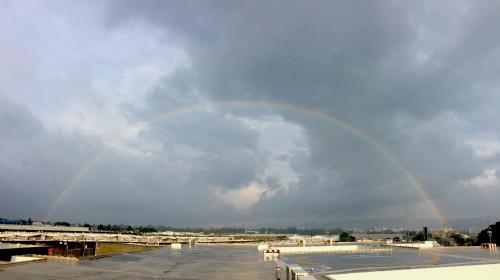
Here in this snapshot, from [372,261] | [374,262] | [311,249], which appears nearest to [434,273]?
[374,262]

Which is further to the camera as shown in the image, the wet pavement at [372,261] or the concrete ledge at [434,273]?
the wet pavement at [372,261]

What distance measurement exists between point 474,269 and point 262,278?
950 inches

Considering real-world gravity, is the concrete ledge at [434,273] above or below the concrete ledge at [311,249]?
above

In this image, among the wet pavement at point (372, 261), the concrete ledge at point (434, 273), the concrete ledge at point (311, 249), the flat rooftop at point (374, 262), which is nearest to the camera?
the concrete ledge at point (434, 273)

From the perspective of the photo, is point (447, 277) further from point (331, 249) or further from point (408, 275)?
point (331, 249)

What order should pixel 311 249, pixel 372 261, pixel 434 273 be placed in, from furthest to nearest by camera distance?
1. pixel 311 249
2. pixel 372 261
3. pixel 434 273

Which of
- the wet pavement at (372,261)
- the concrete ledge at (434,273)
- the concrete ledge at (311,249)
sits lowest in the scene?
the concrete ledge at (311,249)

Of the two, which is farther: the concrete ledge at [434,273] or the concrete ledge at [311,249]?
the concrete ledge at [311,249]

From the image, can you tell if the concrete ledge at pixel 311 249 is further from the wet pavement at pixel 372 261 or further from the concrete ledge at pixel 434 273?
the concrete ledge at pixel 434 273

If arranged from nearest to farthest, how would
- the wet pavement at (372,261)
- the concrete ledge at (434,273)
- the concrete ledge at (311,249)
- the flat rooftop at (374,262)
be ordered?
the concrete ledge at (434,273)
the flat rooftop at (374,262)
the wet pavement at (372,261)
the concrete ledge at (311,249)

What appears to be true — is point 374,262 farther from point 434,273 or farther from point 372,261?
point 434,273

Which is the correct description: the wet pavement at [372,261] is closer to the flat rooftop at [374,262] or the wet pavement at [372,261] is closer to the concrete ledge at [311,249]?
the flat rooftop at [374,262]

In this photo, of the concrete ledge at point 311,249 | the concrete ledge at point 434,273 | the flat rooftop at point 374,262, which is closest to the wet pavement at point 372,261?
the flat rooftop at point 374,262

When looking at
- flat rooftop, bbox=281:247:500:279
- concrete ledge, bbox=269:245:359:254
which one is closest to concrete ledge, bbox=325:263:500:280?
flat rooftop, bbox=281:247:500:279
